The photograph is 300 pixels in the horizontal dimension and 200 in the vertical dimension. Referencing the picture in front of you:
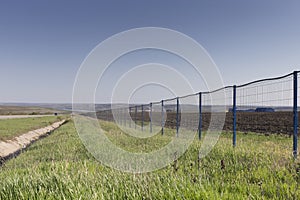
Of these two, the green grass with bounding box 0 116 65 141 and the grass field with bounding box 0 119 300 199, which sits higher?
the grass field with bounding box 0 119 300 199

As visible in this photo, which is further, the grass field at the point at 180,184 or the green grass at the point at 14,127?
the green grass at the point at 14,127

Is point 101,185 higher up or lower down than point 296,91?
lower down

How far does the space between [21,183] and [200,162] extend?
137 inches

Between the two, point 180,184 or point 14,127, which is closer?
point 180,184

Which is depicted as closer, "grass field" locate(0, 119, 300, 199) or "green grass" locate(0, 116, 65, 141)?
"grass field" locate(0, 119, 300, 199)

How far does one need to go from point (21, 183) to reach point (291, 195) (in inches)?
153

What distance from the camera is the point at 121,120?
→ 25359mm

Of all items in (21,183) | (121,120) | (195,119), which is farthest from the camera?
(121,120)

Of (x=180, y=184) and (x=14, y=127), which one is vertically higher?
(x=180, y=184)

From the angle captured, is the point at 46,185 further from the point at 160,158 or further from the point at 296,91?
the point at 296,91

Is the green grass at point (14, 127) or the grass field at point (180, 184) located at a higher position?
the grass field at point (180, 184)

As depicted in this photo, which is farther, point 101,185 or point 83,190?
point 101,185

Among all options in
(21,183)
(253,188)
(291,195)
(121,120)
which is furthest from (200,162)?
(121,120)

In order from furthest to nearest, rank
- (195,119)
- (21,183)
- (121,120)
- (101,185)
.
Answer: (121,120) → (195,119) → (21,183) → (101,185)
